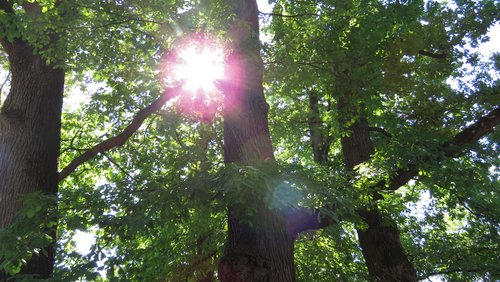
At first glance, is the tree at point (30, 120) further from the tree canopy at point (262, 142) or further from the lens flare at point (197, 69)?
the lens flare at point (197, 69)

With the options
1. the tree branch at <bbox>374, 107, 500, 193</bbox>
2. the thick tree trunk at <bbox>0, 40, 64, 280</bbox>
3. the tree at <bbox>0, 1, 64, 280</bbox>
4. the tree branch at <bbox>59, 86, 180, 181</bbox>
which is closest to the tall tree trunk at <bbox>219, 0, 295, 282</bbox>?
the tree branch at <bbox>59, 86, 180, 181</bbox>

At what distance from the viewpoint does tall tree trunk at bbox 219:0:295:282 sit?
4605 millimetres

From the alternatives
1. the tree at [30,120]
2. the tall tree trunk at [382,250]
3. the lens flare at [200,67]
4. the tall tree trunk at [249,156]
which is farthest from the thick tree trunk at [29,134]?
the tall tree trunk at [382,250]

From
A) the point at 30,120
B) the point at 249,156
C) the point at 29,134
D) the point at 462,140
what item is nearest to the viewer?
the point at 249,156

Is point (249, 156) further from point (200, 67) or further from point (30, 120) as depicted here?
point (30, 120)

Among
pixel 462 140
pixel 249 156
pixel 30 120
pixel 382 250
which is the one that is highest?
pixel 30 120

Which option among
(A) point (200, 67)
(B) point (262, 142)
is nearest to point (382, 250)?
(B) point (262, 142)

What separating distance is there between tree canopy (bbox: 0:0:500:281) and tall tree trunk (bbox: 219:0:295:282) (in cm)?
6

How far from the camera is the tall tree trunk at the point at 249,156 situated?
461cm

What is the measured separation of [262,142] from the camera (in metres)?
5.69

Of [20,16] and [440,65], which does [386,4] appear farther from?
[20,16]

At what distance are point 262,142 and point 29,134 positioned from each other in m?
3.56

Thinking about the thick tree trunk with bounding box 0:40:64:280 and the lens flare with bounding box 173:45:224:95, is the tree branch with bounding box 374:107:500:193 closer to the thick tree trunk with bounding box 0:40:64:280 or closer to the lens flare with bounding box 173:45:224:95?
the lens flare with bounding box 173:45:224:95

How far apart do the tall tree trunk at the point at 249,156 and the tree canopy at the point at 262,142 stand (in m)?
0.06
